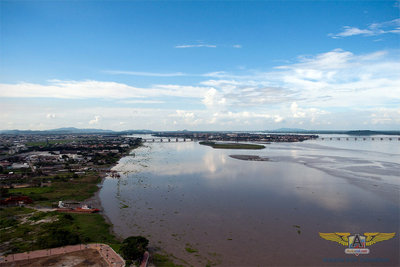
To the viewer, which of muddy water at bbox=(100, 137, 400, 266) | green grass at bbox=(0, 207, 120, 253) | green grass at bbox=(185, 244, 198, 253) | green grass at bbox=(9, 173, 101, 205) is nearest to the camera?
green grass at bbox=(0, 207, 120, 253)

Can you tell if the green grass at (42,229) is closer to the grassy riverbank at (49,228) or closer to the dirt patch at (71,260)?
the grassy riverbank at (49,228)

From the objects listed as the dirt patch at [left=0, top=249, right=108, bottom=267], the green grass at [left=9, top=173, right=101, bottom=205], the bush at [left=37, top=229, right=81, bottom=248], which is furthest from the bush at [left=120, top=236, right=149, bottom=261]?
the green grass at [left=9, top=173, right=101, bottom=205]

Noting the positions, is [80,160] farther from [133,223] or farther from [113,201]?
[133,223]

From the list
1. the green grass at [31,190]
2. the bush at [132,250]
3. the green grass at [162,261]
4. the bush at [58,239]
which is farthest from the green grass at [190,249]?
the green grass at [31,190]

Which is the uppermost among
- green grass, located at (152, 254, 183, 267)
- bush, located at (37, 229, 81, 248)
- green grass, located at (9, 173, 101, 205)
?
bush, located at (37, 229, 81, 248)

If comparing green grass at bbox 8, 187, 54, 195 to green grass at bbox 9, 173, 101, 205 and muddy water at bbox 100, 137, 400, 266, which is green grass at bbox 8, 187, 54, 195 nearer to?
green grass at bbox 9, 173, 101, 205

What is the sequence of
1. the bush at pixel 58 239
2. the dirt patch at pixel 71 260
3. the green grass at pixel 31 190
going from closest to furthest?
the dirt patch at pixel 71 260, the bush at pixel 58 239, the green grass at pixel 31 190

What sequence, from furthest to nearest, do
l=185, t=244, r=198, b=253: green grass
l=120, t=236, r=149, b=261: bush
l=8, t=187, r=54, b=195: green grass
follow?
l=8, t=187, r=54, b=195: green grass < l=185, t=244, r=198, b=253: green grass < l=120, t=236, r=149, b=261: bush

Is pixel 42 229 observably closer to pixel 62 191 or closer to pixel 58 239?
pixel 58 239

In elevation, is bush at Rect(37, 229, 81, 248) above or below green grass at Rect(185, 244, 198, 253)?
above
